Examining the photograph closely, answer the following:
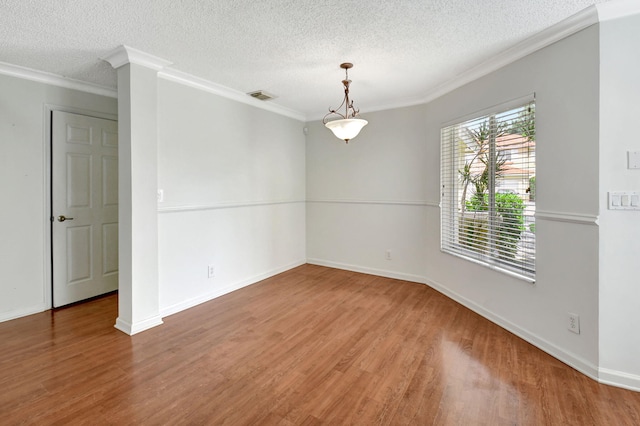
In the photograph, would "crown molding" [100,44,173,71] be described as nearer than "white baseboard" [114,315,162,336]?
Yes

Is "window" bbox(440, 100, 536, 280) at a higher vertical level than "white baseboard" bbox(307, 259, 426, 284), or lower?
higher

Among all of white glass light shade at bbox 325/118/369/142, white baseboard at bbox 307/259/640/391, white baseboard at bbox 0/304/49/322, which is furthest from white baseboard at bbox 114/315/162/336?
white baseboard at bbox 307/259/640/391

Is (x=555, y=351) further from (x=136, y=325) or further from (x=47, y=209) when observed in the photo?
(x=47, y=209)

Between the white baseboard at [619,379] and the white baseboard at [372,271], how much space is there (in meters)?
2.12

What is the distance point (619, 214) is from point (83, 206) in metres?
4.94

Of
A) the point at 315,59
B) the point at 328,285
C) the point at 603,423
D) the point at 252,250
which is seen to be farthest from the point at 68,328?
the point at 603,423

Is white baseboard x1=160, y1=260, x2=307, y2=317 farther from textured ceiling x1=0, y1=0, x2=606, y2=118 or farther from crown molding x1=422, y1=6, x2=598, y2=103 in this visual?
crown molding x1=422, y1=6, x2=598, y2=103

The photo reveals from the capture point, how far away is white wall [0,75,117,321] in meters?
2.92

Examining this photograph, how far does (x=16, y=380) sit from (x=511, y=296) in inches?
152

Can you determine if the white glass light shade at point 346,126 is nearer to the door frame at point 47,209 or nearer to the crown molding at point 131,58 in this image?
the crown molding at point 131,58

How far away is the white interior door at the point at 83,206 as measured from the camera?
10.7ft

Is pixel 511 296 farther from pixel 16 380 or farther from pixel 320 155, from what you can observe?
pixel 16 380

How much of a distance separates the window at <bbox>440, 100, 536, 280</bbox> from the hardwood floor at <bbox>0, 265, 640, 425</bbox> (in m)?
0.72

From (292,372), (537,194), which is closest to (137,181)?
(292,372)
